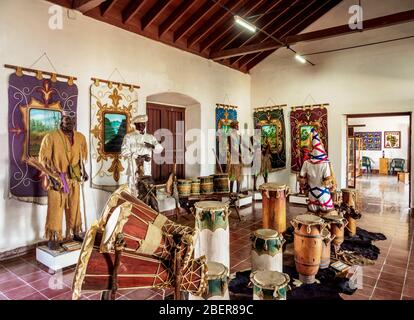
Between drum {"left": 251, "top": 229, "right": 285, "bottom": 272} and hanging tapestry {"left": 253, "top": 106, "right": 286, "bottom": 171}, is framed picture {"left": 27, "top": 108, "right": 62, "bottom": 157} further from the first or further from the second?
hanging tapestry {"left": 253, "top": 106, "right": 286, "bottom": 171}

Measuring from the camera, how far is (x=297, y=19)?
752 centimetres

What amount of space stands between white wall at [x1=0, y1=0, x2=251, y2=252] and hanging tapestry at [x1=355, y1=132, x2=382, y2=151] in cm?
1209

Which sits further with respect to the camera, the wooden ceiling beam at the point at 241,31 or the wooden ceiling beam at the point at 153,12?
the wooden ceiling beam at the point at 241,31

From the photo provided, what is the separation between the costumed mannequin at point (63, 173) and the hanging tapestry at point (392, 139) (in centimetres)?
1562

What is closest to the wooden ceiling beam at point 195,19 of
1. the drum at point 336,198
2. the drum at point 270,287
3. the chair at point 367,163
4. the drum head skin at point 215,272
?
the drum at point 336,198

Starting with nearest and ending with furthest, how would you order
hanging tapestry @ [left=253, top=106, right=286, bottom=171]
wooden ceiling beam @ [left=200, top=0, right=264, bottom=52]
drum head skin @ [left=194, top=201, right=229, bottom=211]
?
drum head skin @ [left=194, top=201, right=229, bottom=211], wooden ceiling beam @ [left=200, top=0, right=264, bottom=52], hanging tapestry @ [left=253, top=106, right=286, bottom=171]

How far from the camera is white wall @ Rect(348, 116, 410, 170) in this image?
14.6m

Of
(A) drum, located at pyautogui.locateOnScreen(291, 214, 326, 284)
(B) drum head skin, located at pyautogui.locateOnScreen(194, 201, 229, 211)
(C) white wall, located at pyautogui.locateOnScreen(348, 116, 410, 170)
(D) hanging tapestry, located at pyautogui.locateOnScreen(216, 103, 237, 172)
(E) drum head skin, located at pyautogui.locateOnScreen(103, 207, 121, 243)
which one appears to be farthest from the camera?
(C) white wall, located at pyautogui.locateOnScreen(348, 116, 410, 170)

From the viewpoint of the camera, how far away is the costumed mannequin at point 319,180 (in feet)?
13.9

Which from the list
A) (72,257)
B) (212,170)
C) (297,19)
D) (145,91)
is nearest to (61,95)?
(145,91)

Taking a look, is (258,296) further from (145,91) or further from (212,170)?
(212,170)

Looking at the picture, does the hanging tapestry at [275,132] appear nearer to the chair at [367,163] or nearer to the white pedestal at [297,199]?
the white pedestal at [297,199]

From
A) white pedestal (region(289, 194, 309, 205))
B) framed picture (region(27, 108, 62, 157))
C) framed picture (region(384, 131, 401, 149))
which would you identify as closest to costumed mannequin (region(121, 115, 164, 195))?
framed picture (region(27, 108, 62, 157))

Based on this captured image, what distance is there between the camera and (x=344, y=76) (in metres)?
7.44
